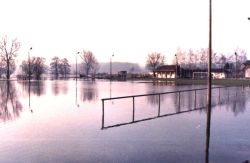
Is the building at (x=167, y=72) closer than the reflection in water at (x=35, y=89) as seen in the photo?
No

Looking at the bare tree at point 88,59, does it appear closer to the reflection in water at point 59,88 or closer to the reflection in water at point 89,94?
the reflection in water at point 59,88

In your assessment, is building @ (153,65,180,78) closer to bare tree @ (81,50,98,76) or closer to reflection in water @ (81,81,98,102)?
bare tree @ (81,50,98,76)

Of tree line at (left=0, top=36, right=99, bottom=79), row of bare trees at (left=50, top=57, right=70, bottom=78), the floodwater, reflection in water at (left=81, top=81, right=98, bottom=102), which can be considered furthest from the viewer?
row of bare trees at (left=50, top=57, right=70, bottom=78)

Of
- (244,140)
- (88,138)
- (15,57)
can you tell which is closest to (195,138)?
(244,140)

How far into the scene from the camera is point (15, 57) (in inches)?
4432

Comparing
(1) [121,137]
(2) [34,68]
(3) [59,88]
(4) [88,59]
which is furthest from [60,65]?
(1) [121,137]

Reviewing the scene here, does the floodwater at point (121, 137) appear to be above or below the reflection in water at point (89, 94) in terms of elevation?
below

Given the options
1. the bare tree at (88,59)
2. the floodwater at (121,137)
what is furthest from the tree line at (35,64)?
the floodwater at (121,137)

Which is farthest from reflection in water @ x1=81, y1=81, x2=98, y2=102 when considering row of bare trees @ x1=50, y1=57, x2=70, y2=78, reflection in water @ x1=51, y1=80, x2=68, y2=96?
row of bare trees @ x1=50, y1=57, x2=70, y2=78

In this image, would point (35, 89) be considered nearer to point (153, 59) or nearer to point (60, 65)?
point (153, 59)

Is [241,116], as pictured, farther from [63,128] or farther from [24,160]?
[24,160]

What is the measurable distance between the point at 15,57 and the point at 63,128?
103m

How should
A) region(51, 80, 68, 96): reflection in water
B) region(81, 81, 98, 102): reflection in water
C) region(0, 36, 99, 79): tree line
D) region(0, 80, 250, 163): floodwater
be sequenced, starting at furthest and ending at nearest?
region(0, 36, 99, 79): tree line, region(51, 80, 68, 96): reflection in water, region(81, 81, 98, 102): reflection in water, region(0, 80, 250, 163): floodwater

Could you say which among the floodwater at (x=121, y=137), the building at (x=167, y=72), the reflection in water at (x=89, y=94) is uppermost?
the building at (x=167, y=72)
